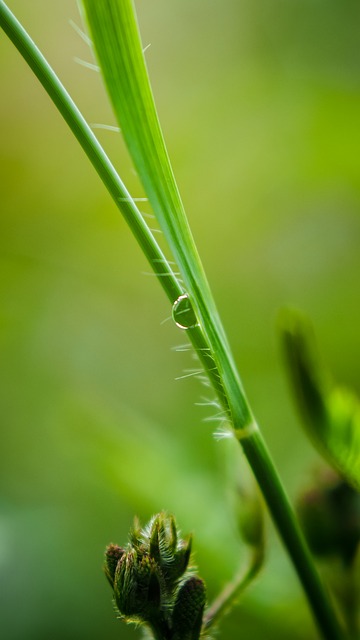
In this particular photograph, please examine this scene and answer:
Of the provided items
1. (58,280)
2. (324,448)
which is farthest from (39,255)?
(324,448)

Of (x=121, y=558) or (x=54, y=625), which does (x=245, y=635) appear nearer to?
(x=54, y=625)

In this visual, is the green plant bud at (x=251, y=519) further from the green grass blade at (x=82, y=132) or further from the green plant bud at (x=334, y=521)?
the green grass blade at (x=82, y=132)

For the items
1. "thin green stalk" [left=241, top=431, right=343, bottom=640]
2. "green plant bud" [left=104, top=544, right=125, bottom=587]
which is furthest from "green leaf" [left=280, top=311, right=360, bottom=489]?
"green plant bud" [left=104, top=544, right=125, bottom=587]

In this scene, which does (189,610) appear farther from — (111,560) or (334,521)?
(334,521)

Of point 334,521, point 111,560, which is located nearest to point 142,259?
point 334,521

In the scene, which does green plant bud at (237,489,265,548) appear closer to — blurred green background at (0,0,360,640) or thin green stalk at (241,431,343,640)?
thin green stalk at (241,431,343,640)

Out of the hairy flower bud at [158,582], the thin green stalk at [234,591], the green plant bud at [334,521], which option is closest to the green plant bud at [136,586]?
the hairy flower bud at [158,582]
